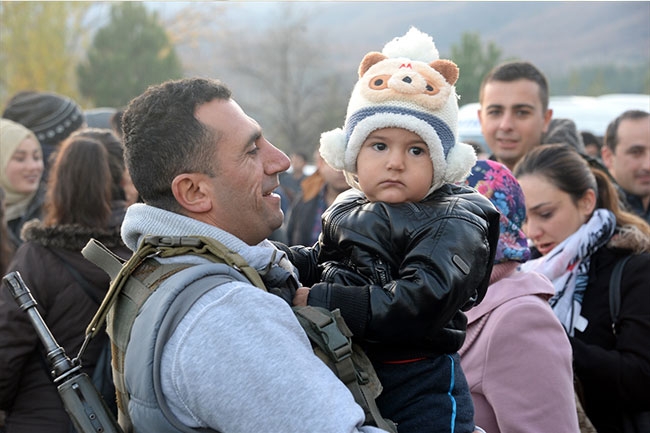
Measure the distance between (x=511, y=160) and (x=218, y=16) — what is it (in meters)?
36.2

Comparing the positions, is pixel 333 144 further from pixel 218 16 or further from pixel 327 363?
pixel 218 16

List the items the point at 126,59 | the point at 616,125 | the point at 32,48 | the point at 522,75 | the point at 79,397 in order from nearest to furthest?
the point at 79,397 < the point at 522,75 < the point at 616,125 < the point at 32,48 < the point at 126,59

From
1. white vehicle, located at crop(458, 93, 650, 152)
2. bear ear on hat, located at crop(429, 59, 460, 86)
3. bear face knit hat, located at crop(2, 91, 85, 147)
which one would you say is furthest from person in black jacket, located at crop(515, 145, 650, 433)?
white vehicle, located at crop(458, 93, 650, 152)

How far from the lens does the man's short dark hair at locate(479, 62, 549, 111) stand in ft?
16.6

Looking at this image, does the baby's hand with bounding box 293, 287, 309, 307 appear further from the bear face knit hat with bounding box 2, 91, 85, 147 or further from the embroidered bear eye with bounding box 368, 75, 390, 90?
the bear face knit hat with bounding box 2, 91, 85, 147

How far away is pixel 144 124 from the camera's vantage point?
210 centimetres

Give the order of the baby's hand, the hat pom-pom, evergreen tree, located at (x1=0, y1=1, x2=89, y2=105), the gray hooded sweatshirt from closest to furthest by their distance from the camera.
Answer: the gray hooded sweatshirt
the baby's hand
the hat pom-pom
evergreen tree, located at (x1=0, y1=1, x2=89, y2=105)

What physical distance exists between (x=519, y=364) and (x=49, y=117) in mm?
4702

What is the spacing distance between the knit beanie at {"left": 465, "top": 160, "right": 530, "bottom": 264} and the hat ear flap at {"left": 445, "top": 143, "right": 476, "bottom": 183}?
19.0 inches

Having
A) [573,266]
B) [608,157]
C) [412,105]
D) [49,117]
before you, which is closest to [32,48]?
[49,117]

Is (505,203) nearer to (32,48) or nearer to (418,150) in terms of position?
(418,150)

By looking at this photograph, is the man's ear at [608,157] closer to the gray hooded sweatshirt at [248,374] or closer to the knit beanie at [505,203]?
the knit beanie at [505,203]

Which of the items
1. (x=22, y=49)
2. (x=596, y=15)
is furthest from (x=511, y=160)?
(x=596, y=15)

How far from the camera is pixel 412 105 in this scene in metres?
2.34
